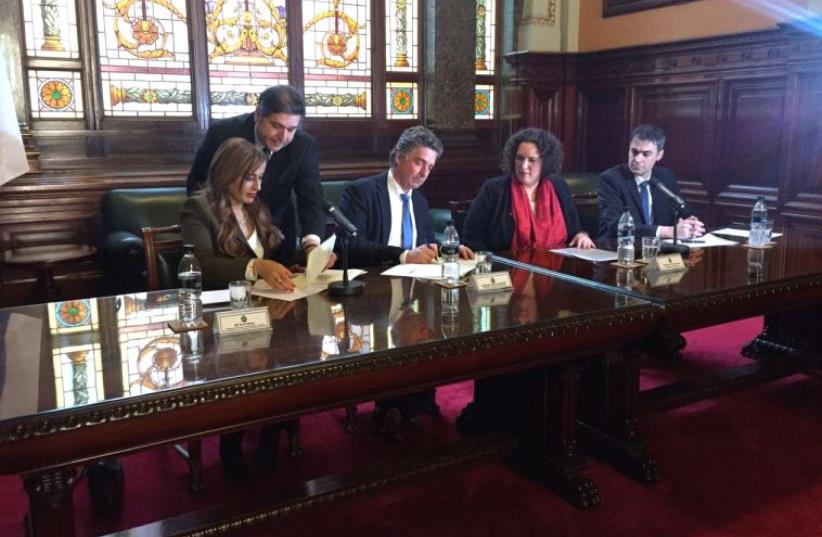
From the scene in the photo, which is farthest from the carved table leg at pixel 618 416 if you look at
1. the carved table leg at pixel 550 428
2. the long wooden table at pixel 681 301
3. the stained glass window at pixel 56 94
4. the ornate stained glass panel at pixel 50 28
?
the ornate stained glass panel at pixel 50 28

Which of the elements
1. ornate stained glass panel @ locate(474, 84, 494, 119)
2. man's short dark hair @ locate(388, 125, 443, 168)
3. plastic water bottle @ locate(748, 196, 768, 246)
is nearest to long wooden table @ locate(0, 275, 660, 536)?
man's short dark hair @ locate(388, 125, 443, 168)

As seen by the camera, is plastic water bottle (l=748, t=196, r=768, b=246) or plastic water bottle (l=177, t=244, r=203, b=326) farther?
plastic water bottle (l=748, t=196, r=768, b=246)

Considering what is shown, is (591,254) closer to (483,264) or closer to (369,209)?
(483,264)

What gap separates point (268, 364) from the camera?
1.52 metres

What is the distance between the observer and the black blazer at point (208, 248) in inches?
90.4

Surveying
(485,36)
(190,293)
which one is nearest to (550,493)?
(190,293)

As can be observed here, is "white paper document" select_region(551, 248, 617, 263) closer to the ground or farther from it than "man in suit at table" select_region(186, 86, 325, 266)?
closer to the ground

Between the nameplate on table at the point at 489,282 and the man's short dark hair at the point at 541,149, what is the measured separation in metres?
1.03

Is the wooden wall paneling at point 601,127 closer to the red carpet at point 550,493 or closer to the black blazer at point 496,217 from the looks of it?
the black blazer at point 496,217

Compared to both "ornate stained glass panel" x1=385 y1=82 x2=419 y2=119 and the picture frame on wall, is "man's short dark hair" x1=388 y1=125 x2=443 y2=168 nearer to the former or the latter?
"ornate stained glass panel" x1=385 y1=82 x2=419 y2=119

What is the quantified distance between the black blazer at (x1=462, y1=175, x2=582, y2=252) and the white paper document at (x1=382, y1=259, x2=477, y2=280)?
631 millimetres

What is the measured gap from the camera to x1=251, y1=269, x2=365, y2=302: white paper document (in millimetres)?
2121

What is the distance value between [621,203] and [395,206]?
1180 millimetres

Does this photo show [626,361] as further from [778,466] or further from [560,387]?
[778,466]
